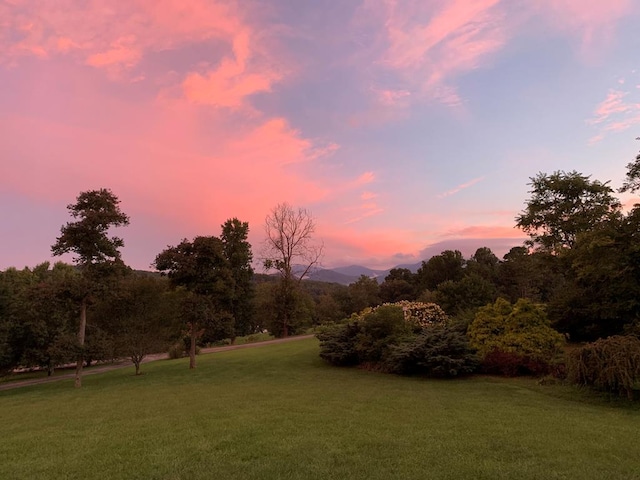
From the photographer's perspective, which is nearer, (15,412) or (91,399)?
(15,412)

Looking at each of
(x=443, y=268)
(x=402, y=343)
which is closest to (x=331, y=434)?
(x=402, y=343)

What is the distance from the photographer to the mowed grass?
570 cm

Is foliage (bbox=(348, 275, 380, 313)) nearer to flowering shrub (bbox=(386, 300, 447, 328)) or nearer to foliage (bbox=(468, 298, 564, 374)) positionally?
flowering shrub (bbox=(386, 300, 447, 328))

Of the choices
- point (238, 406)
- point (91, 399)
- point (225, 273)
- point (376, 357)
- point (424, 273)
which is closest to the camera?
point (238, 406)

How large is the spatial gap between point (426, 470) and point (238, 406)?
6006mm

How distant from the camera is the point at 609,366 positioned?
377 inches

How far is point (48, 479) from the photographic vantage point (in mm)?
5625

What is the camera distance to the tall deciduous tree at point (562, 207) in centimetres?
2548

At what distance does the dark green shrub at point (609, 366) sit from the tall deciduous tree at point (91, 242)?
18.4 metres

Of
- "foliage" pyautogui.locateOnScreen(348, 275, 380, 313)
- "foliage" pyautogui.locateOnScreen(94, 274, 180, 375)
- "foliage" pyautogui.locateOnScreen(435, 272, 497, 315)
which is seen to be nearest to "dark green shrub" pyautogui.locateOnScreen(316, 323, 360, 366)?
"foliage" pyautogui.locateOnScreen(94, 274, 180, 375)

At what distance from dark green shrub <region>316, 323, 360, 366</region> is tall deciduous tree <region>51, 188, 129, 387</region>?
1065 centimetres

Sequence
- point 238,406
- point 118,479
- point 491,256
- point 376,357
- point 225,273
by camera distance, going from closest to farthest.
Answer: point 118,479, point 238,406, point 376,357, point 225,273, point 491,256

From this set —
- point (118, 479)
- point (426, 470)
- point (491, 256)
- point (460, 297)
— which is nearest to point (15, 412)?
point (118, 479)

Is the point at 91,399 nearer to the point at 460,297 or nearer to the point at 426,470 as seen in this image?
the point at 426,470
